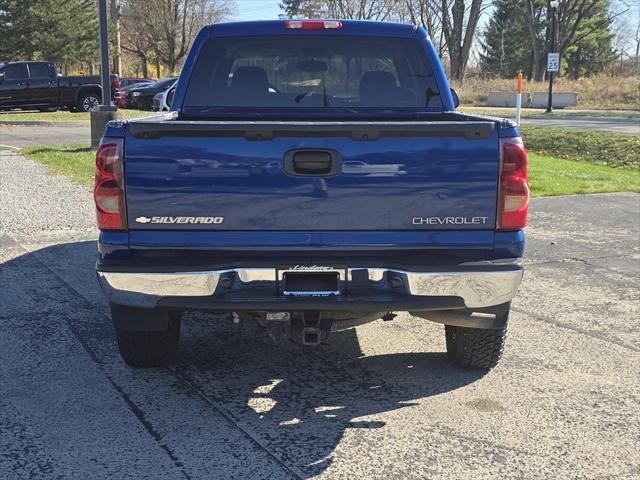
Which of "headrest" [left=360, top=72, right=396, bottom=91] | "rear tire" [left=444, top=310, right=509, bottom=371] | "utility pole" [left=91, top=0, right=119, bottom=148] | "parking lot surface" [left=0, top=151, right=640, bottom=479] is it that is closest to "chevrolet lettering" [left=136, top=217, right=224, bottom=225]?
"parking lot surface" [left=0, top=151, right=640, bottom=479]

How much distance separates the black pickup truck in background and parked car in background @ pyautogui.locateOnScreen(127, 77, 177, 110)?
261 centimetres

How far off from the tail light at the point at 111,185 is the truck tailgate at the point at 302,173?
0.04 m

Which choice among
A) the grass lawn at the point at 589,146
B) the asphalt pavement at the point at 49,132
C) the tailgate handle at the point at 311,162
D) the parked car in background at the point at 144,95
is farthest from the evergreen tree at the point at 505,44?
the tailgate handle at the point at 311,162

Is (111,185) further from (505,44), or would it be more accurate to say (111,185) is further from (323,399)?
(505,44)

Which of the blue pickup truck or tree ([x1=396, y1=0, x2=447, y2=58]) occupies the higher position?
tree ([x1=396, y1=0, x2=447, y2=58])

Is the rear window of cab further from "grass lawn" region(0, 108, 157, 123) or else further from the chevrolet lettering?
"grass lawn" region(0, 108, 157, 123)

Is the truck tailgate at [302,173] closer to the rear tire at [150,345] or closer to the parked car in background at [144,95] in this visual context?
the rear tire at [150,345]

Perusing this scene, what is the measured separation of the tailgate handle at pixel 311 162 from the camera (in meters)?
3.48

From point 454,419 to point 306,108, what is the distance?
245 centimetres

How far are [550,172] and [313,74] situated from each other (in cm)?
966

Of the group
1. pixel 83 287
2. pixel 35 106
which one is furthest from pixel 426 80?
pixel 35 106

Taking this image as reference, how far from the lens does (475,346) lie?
427 cm

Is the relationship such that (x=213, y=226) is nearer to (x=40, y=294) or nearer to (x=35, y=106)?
(x=40, y=294)

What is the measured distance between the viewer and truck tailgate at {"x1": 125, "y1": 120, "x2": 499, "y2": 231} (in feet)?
11.3
